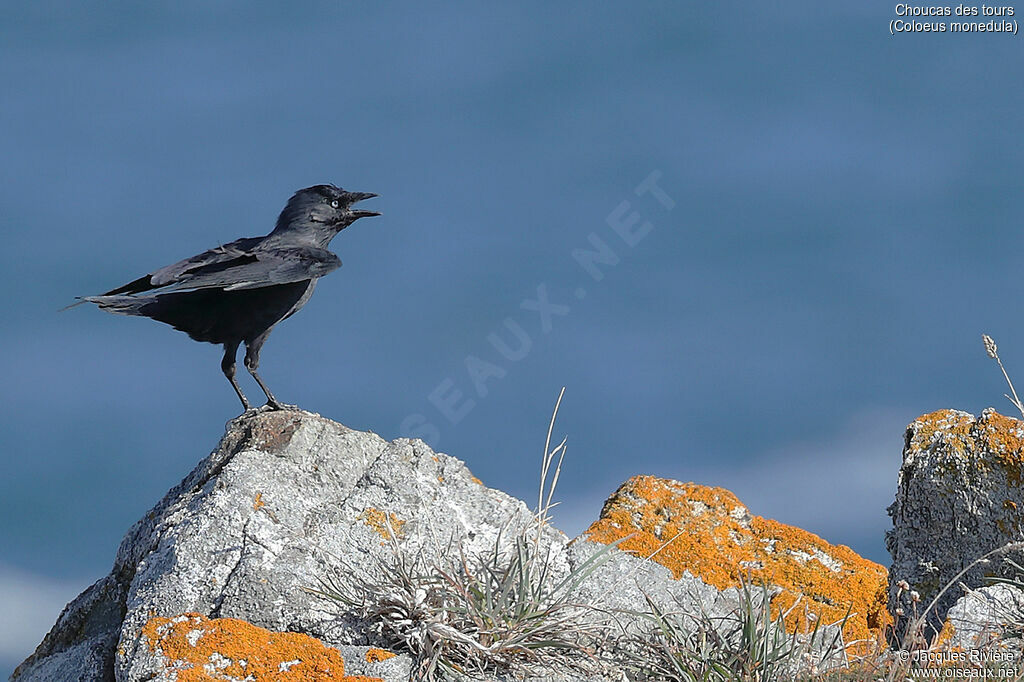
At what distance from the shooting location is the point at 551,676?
457cm

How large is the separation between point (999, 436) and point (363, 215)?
190 inches

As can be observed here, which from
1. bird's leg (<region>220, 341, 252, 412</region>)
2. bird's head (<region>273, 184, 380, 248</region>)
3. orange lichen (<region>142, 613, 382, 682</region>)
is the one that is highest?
bird's head (<region>273, 184, 380, 248</region>)

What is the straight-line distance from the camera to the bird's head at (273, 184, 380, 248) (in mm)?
7457

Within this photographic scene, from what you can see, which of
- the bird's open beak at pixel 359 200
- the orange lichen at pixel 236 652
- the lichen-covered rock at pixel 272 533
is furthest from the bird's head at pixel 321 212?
the orange lichen at pixel 236 652

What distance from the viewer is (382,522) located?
5.11 meters

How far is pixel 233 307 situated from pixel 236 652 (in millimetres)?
2862

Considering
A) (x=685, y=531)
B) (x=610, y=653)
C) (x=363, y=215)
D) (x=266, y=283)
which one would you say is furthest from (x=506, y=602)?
(x=363, y=215)

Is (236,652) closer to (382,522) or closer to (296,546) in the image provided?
(296,546)

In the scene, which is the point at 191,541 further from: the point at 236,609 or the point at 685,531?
the point at 685,531

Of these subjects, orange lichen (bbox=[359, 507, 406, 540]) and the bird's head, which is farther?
the bird's head

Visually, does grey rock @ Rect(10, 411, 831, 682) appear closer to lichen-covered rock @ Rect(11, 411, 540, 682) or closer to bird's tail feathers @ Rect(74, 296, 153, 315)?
lichen-covered rock @ Rect(11, 411, 540, 682)

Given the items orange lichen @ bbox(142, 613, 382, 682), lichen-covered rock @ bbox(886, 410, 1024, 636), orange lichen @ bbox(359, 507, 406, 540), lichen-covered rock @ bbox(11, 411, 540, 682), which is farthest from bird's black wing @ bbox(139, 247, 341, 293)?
lichen-covered rock @ bbox(886, 410, 1024, 636)

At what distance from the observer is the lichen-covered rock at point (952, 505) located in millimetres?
6473

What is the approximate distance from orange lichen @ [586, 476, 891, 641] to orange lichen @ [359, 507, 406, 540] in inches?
66.6
